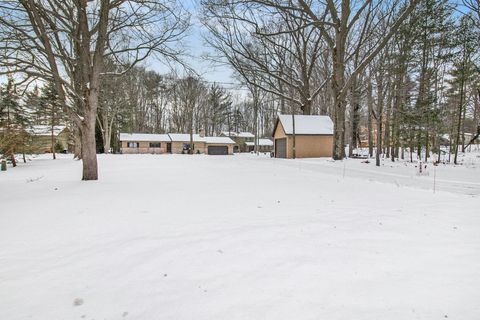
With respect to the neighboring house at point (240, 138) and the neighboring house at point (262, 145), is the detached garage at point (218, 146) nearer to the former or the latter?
the neighboring house at point (240, 138)

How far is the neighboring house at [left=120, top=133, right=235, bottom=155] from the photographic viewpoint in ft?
145

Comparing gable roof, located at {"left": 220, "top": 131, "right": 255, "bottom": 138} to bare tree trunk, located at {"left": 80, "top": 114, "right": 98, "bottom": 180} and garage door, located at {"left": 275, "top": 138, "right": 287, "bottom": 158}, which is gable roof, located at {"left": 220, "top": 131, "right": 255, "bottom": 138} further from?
bare tree trunk, located at {"left": 80, "top": 114, "right": 98, "bottom": 180}

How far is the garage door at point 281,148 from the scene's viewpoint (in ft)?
89.2

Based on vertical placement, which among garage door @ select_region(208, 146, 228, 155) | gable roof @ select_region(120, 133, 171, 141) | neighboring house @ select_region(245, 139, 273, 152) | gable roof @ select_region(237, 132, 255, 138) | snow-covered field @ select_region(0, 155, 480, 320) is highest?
gable roof @ select_region(237, 132, 255, 138)

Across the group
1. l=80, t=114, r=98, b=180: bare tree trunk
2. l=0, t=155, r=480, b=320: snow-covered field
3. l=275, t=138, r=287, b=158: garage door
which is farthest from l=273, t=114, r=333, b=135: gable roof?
l=0, t=155, r=480, b=320: snow-covered field

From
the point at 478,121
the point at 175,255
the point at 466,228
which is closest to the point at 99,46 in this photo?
the point at 175,255

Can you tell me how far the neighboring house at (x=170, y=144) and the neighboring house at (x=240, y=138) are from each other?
19.3 ft

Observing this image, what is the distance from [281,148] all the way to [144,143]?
25.9 meters

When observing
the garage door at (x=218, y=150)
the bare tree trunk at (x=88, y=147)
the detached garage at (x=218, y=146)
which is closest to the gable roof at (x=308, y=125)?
the bare tree trunk at (x=88, y=147)

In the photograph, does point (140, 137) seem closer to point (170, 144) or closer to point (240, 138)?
point (170, 144)

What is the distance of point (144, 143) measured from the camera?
45.1 metres

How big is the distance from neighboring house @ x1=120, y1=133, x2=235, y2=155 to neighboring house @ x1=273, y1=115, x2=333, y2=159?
2253 centimetres

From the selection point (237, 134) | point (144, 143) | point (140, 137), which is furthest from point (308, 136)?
point (237, 134)

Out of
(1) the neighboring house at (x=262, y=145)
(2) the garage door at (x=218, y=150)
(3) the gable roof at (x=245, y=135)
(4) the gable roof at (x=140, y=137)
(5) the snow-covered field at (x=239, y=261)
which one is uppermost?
(3) the gable roof at (x=245, y=135)
